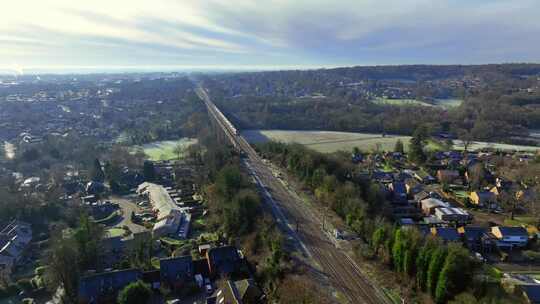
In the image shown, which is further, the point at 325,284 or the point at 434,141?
the point at 434,141

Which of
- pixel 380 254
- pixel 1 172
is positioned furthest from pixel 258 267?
pixel 1 172

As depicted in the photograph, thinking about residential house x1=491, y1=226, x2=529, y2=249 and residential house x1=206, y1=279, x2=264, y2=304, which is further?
residential house x1=491, y1=226, x2=529, y2=249

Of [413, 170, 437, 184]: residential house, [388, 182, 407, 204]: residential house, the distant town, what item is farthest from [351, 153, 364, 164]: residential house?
[388, 182, 407, 204]: residential house

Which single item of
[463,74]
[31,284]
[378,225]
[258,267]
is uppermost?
[463,74]

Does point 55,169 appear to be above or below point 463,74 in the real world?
below

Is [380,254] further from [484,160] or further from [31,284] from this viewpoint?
[484,160]

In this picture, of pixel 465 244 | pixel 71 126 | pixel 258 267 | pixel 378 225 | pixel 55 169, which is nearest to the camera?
pixel 258 267

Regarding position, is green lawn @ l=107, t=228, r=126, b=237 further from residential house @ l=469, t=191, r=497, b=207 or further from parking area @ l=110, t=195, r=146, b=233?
residential house @ l=469, t=191, r=497, b=207

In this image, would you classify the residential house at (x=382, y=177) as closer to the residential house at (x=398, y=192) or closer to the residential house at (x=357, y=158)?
the residential house at (x=398, y=192)
